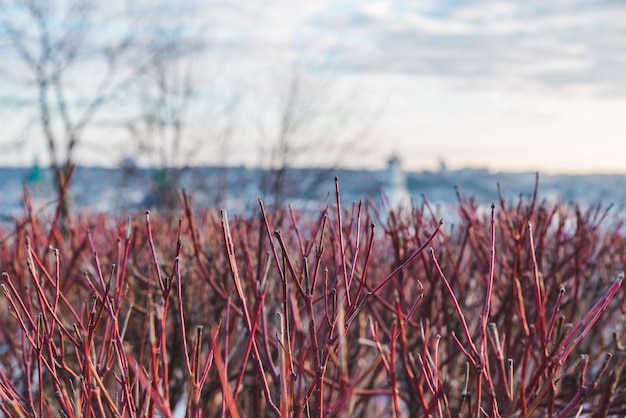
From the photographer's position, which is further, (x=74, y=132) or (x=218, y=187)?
(x=218, y=187)

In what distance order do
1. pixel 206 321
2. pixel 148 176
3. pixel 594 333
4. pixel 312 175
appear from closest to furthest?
1. pixel 206 321
2. pixel 594 333
3. pixel 312 175
4. pixel 148 176

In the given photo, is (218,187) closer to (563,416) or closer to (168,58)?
(168,58)

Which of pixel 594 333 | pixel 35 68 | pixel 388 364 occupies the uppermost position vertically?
pixel 35 68

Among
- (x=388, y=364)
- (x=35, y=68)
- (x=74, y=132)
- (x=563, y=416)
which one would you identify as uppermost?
(x=35, y=68)

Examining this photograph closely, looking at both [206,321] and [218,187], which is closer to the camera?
[206,321]

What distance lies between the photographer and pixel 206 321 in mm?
4523

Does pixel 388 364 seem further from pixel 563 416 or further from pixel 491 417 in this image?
pixel 563 416

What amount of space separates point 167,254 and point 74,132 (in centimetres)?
1346

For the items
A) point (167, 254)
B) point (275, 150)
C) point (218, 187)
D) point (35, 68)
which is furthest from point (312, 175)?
point (167, 254)

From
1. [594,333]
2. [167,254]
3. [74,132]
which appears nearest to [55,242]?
[167,254]

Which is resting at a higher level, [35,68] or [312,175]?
[35,68]

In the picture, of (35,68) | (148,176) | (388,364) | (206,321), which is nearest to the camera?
(388,364)

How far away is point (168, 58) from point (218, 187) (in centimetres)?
441

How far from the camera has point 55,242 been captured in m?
4.72
